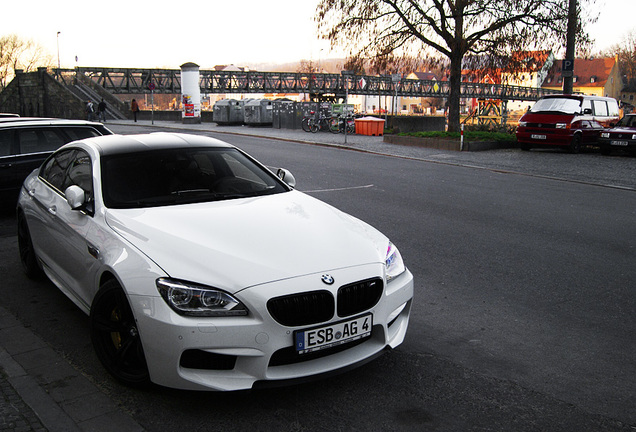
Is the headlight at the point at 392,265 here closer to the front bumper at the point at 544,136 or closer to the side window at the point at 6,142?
the side window at the point at 6,142

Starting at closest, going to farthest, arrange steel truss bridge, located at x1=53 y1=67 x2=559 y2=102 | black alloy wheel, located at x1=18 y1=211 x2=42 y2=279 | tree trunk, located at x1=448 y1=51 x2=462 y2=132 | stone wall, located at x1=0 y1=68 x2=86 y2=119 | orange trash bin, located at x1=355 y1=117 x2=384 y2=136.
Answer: black alloy wheel, located at x1=18 y1=211 x2=42 y2=279, tree trunk, located at x1=448 y1=51 x2=462 y2=132, orange trash bin, located at x1=355 y1=117 x2=384 y2=136, stone wall, located at x1=0 y1=68 x2=86 y2=119, steel truss bridge, located at x1=53 y1=67 x2=559 y2=102

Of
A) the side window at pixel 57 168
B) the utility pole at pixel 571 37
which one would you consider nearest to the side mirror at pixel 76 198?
the side window at pixel 57 168

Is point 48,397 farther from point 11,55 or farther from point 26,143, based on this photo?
point 11,55

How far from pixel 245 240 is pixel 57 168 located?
268 cm

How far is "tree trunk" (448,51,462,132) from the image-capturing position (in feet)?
83.0

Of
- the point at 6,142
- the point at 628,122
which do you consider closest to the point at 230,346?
the point at 6,142

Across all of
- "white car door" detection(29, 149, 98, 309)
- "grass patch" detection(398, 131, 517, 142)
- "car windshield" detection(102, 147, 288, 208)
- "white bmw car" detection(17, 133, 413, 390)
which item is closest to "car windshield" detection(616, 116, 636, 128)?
"grass patch" detection(398, 131, 517, 142)

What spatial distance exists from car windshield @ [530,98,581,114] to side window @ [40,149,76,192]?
62.1 ft

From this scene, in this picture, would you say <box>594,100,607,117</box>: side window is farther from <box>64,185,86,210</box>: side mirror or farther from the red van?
<box>64,185,86,210</box>: side mirror

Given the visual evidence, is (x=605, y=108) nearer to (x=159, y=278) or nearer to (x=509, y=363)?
(x=509, y=363)

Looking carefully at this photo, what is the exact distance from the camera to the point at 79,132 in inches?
376

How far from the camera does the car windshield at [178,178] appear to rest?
4.45m

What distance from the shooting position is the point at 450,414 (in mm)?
3396

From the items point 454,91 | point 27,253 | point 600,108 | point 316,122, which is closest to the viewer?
point 27,253
